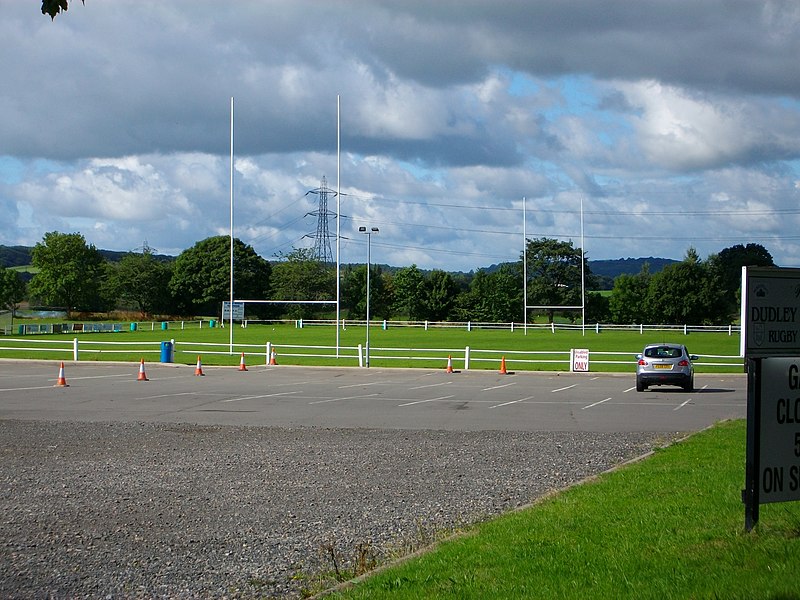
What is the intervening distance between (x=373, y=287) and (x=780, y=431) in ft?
407

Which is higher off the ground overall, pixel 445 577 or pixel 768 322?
pixel 768 322

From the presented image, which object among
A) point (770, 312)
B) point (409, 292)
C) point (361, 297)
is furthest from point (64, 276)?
point (770, 312)

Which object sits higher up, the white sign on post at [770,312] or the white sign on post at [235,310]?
the white sign on post at [770,312]

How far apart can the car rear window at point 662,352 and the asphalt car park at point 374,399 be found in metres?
1.22

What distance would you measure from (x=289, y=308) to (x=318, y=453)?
89.5m

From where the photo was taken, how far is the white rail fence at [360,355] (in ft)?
144

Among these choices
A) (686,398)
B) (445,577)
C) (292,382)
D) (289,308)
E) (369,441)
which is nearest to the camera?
(445,577)

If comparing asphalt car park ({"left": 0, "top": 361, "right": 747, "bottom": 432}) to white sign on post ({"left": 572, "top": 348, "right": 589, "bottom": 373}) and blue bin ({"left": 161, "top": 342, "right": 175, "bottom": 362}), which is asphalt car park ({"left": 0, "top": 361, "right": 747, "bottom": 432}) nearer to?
white sign on post ({"left": 572, "top": 348, "right": 589, "bottom": 373})

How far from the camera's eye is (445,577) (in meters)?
6.81

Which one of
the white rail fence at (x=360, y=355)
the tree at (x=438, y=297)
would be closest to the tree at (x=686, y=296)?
the tree at (x=438, y=297)

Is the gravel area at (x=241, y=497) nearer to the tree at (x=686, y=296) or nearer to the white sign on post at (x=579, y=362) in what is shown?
the white sign on post at (x=579, y=362)

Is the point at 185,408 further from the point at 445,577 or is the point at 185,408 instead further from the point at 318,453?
the point at 445,577

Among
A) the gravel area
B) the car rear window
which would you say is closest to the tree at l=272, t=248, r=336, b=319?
the car rear window

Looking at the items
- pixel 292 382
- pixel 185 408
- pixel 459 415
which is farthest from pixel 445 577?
pixel 292 382
